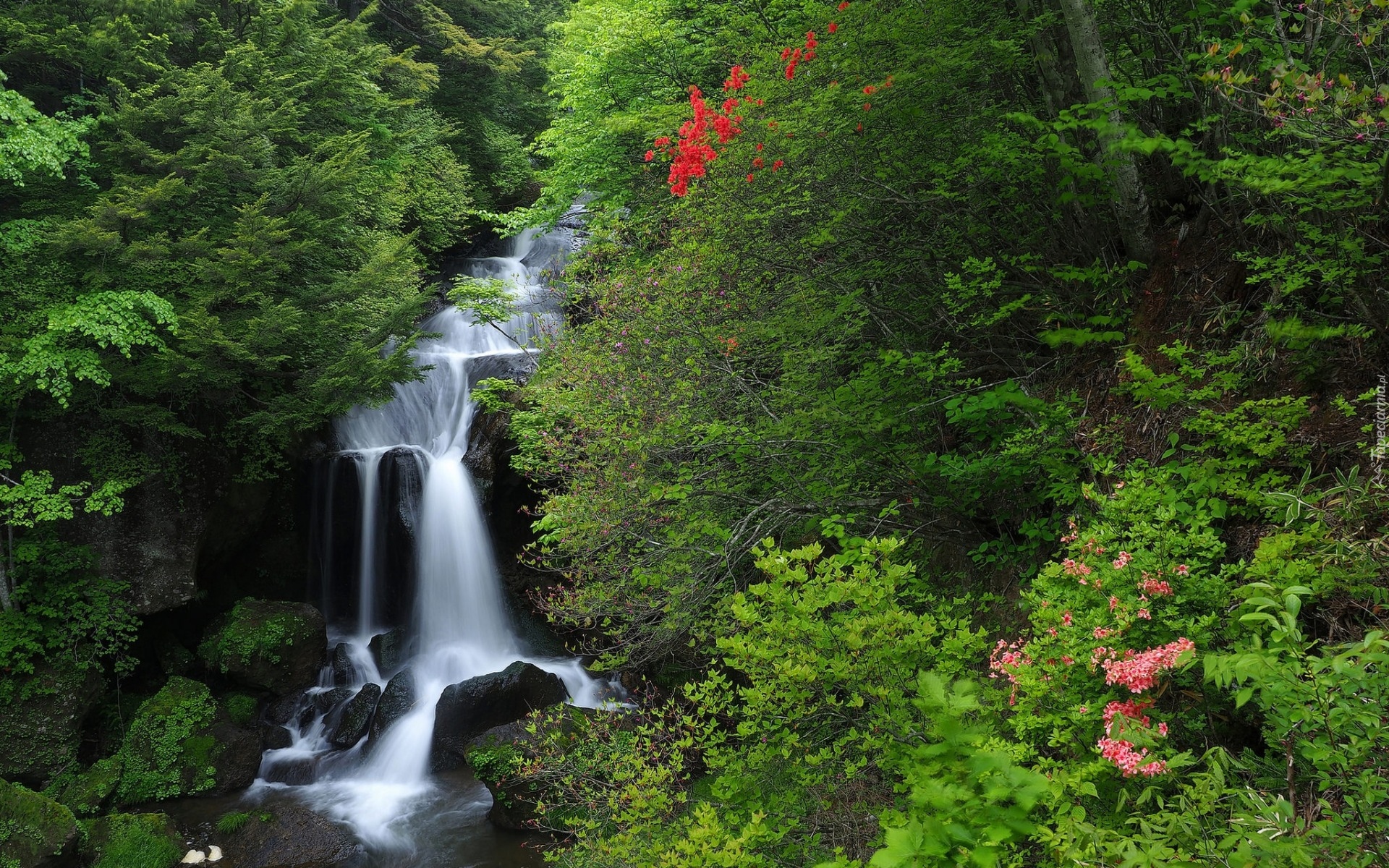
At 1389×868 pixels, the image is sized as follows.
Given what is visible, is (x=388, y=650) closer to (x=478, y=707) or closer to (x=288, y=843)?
(x=478, y=707)

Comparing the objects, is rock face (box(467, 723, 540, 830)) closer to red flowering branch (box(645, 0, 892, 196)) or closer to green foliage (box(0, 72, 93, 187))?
red flowering branch (box(645, 0, 892, 196))

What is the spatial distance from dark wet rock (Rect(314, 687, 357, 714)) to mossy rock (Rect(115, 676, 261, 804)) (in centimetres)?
77

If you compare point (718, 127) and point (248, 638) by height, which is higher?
point (718, 127)

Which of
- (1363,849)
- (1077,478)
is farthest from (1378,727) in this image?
(1077,478)

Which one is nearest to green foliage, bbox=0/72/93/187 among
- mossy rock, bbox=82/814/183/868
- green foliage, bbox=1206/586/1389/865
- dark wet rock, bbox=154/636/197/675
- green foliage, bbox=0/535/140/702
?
green foliage, bbox=0/535/140/702

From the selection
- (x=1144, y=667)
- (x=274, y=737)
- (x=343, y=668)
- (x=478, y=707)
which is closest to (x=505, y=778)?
(x=478, y=707)

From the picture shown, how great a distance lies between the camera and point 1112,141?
13.1ft

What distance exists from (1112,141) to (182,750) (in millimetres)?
10588

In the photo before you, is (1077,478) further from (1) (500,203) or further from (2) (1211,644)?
(1) (500,203)

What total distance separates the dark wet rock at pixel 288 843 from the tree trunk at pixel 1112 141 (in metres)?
8.45

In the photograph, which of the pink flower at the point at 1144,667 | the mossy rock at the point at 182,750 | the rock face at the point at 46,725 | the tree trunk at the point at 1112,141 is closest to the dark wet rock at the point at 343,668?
the mossy rock at the point at 182,750

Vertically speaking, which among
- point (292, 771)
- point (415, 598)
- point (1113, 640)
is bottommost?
point (292, 771)

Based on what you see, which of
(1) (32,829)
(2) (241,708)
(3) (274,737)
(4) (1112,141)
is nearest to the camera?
(4) (1112,141)

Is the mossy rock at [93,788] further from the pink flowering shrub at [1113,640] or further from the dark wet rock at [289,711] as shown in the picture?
the pink flowering shrub at [1113,640]
